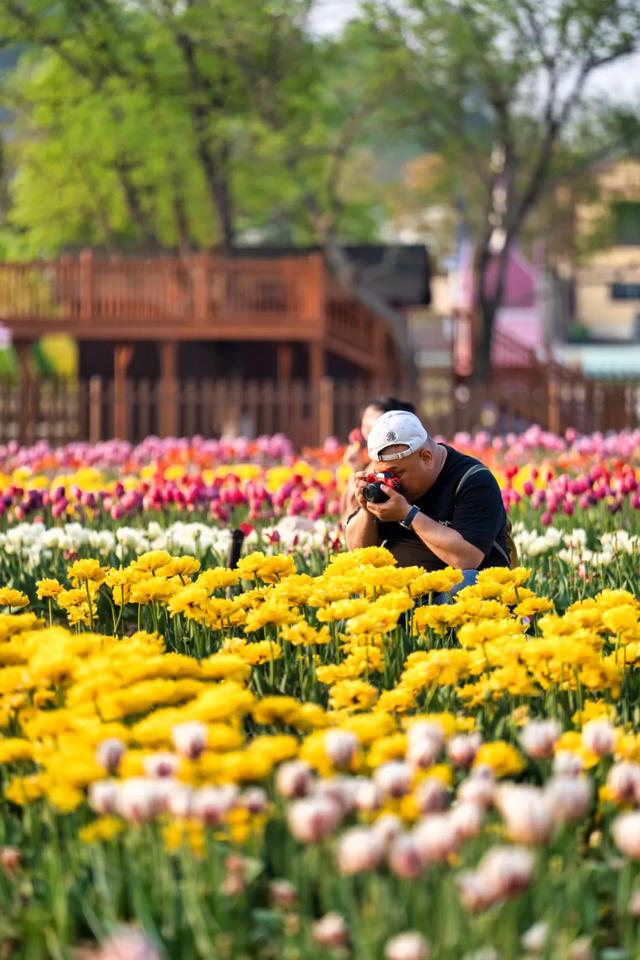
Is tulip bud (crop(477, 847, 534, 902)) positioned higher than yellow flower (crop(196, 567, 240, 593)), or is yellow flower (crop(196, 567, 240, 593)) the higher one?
yellow flower (crop(196, 567, 240, 593))

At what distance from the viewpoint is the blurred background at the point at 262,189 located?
92.4ft

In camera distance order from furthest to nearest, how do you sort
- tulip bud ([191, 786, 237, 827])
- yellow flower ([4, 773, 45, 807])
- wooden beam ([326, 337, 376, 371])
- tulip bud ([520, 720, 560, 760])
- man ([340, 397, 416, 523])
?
1. wooden beam ([326, 337, 376, 371])
2. man ([340, 397, 416, 523])
3. yellow flower ([4, 773, 45, 807])
4. tulip bud ([520, 720, 560, 760])
5. tulip bud ([191, 786, 237, 827])

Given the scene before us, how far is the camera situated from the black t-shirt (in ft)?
1.04

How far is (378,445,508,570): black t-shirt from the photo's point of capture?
21.1 ft

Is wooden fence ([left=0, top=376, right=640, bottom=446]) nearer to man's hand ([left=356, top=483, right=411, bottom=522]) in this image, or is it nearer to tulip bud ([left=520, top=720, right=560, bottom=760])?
man's hand ([left=356, top=483, right=411, bottom=522])

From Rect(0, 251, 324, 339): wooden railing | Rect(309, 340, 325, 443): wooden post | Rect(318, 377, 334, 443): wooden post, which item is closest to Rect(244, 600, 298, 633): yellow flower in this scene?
Rect(318, 377, 334, 443): wooden post

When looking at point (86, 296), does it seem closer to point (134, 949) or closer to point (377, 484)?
point (377, 484)

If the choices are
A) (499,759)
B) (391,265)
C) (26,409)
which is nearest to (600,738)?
(499,759)

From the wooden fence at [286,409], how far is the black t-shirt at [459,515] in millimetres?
17900

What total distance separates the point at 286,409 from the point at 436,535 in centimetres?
2029

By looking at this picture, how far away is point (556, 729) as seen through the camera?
3262 mm

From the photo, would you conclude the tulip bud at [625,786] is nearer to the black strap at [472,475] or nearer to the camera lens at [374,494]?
the camera lens at [374,494]

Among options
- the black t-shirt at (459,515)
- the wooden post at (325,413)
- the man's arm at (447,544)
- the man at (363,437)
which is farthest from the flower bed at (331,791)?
the wooden post at (325,413)

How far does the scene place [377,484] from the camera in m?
6.18
